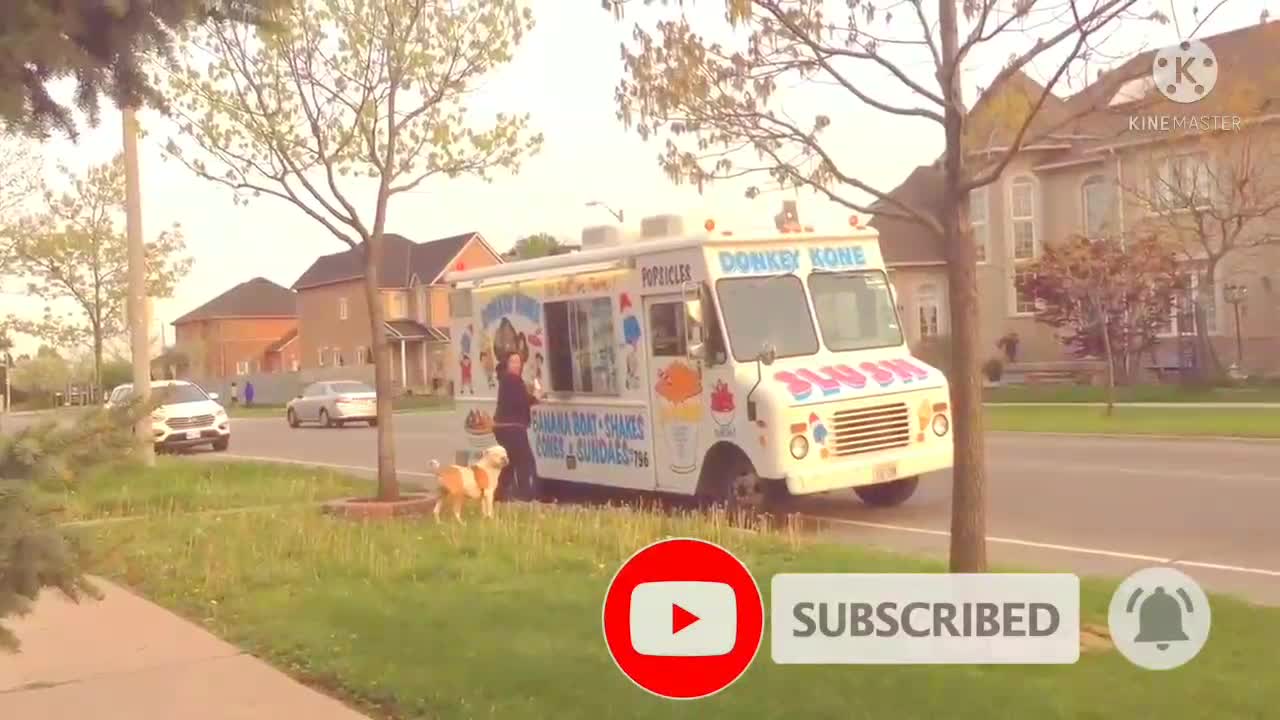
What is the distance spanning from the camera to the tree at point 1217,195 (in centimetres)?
2459

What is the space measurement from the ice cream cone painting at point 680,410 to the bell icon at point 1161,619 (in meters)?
6.93

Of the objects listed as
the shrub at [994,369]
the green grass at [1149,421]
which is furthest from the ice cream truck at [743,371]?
the shrub at [994,369]

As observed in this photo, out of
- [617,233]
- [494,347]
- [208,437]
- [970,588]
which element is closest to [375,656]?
[970,588]

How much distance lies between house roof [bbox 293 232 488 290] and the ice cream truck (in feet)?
114

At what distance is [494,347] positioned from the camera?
15.2m

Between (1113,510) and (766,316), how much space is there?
12.6 ft

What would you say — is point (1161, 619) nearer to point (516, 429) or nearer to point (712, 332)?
point (712, 332)

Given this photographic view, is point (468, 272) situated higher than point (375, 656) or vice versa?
point (468, 272)

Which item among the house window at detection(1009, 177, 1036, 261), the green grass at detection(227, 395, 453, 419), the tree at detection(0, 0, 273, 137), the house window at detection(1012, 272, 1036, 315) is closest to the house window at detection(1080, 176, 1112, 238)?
the house window at detection(1012, 272, 1036, 315)

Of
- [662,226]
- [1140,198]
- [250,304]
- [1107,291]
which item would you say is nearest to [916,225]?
[662,226]

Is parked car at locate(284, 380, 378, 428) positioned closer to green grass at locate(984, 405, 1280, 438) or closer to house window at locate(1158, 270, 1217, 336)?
green grass at locate(984, 405, 1280, 438)

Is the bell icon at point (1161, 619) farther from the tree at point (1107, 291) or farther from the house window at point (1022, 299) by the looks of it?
the house window at point (1022, 299)

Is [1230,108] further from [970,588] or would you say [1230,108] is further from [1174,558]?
[1174,558]

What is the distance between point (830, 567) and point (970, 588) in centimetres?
352
